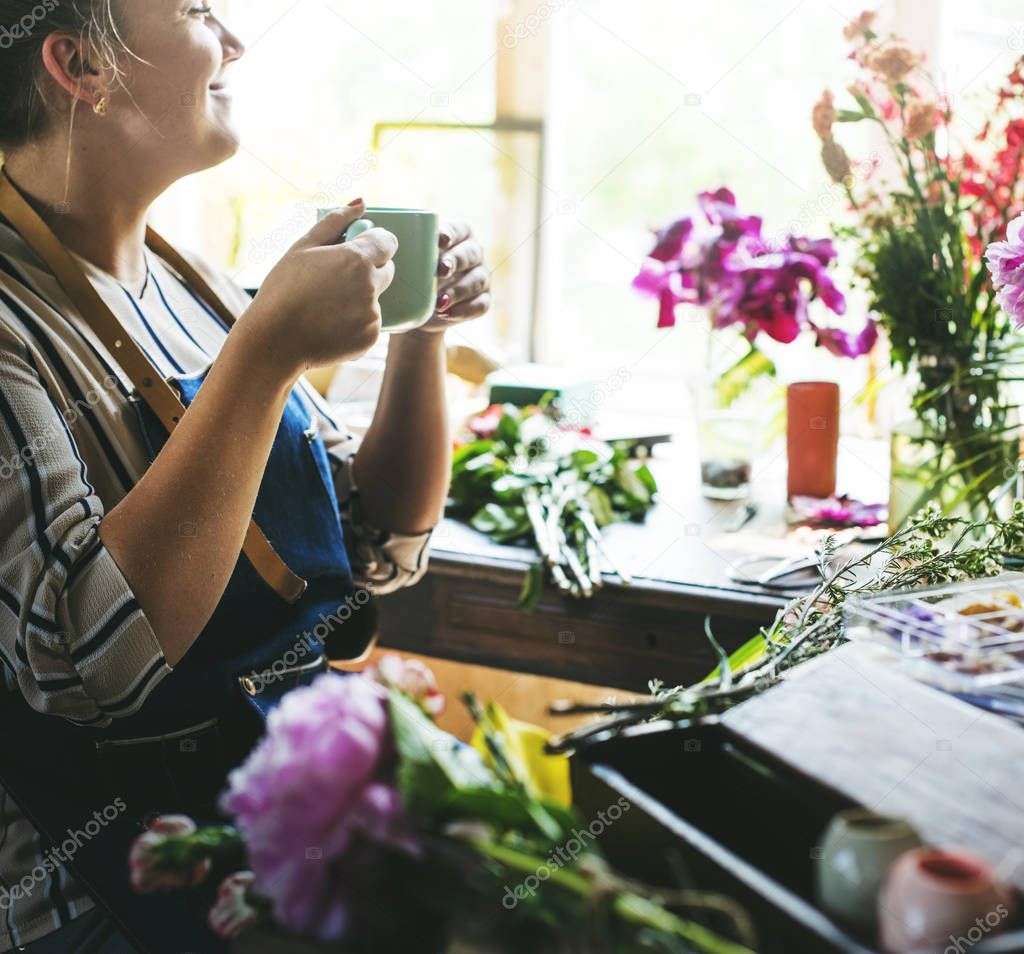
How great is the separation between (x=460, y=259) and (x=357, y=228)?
30cm

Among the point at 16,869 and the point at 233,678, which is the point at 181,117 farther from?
the point at 16,869

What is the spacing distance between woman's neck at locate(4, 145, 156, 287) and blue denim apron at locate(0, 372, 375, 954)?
0.18 metres

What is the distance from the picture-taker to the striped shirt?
847 mm

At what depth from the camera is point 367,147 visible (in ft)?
9.15

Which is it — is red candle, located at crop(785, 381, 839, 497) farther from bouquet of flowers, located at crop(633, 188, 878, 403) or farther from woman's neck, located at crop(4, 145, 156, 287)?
woman's neck, located at crop(4, 145, 156, 287)

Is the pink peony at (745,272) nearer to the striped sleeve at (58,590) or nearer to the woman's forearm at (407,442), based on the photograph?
the woman's forearm at (407,442)

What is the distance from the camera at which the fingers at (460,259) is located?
1118 mm

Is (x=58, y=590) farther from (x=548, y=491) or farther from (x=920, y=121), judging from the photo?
(x=920, y=121)

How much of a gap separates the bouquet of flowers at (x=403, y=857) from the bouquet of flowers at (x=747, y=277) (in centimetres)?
112

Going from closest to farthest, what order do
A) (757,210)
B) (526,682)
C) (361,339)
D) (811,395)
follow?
(361,339)
(811,395)
(526,682)
(757,210)

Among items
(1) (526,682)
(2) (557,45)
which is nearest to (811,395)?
(1) (526,682)

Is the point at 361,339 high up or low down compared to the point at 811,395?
up

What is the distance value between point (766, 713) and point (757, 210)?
2166 millimetres

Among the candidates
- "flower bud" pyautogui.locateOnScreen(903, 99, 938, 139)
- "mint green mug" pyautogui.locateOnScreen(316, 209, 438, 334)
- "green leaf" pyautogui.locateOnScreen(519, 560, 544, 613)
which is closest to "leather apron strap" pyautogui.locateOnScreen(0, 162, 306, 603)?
"mint green mug" pyautogui.locateOnScreen(316, 209, 438, 334)
